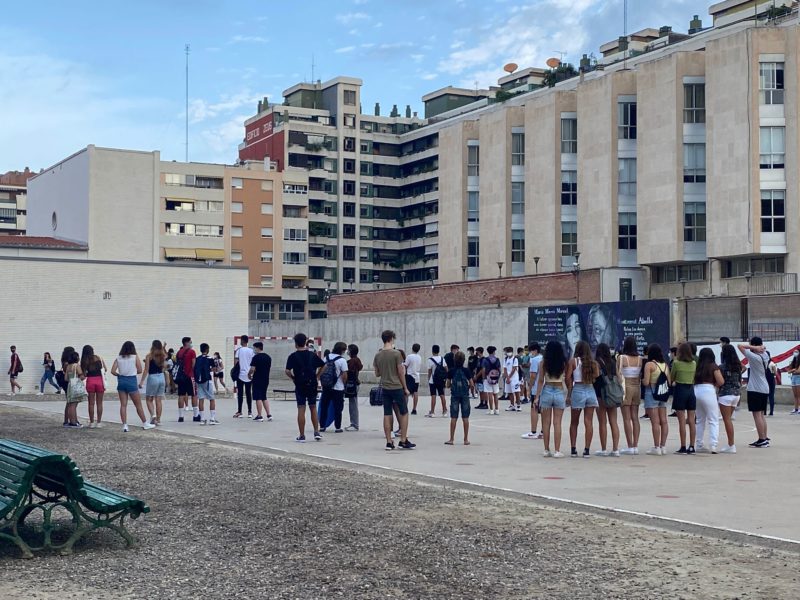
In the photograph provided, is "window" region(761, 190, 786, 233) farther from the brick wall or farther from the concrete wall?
the concrete wall

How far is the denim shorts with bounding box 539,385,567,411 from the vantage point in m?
15.9

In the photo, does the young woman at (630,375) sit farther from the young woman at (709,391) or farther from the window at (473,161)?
the window at (473,161)

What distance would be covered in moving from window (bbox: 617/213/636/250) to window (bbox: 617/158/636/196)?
1.21 metres

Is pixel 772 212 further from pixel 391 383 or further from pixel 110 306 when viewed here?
pixel 391 383

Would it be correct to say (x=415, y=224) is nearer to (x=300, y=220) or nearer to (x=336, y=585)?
(x=300, y=220)

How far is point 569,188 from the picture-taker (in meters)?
62.0

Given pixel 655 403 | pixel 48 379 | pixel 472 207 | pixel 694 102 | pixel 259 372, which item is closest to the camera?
pixel 655 403

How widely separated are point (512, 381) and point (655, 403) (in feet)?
40.9

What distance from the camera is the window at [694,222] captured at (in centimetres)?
5412

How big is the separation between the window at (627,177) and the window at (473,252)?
1456 centimetres

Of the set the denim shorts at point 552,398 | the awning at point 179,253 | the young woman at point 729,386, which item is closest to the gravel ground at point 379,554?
the denim shorts at point 552,398

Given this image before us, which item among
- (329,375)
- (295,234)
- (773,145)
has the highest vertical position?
(295,234)

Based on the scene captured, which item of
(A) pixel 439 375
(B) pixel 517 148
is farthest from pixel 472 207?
(A) pixel 439 375

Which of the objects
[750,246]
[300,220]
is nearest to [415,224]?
[300,220]
